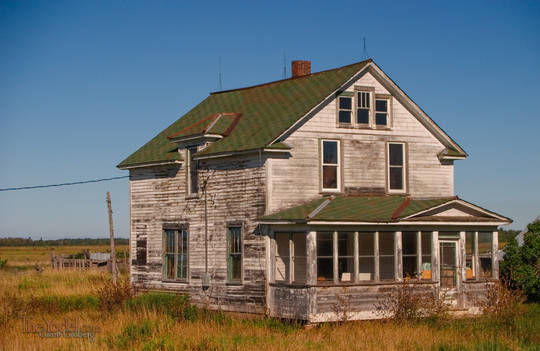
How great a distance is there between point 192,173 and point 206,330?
7977mm

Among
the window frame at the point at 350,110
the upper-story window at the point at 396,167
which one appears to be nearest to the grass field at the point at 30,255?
the upper-story window at the point at 396,167

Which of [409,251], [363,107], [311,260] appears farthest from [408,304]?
[363,107]

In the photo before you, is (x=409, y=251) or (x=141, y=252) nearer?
(x=409, y=251)

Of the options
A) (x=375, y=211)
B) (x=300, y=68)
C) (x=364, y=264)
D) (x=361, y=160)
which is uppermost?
(x=300, y=68)

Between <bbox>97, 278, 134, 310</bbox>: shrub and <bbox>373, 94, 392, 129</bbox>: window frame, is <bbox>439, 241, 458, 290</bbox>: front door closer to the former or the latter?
<bbox>373, 94, 392, 129</bbox>: window frame

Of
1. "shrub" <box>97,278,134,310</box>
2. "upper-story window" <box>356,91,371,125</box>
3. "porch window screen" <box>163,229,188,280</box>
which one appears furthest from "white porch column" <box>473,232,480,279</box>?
"shrub" <box>97,278,134,310</box>

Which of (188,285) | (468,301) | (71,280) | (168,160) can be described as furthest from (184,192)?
(71,280)

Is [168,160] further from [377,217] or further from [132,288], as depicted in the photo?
[377,217]

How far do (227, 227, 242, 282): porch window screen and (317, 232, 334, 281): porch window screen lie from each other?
266 cm

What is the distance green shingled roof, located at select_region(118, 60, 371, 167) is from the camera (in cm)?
2819

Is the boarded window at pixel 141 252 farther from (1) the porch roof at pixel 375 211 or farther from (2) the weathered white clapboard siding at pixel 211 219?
(1) the porch roof at pixel 375 211

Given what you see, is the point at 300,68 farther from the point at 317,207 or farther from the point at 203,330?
the point at 203,330

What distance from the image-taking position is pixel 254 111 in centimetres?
3131

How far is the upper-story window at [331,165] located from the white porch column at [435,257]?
3.59 metres
